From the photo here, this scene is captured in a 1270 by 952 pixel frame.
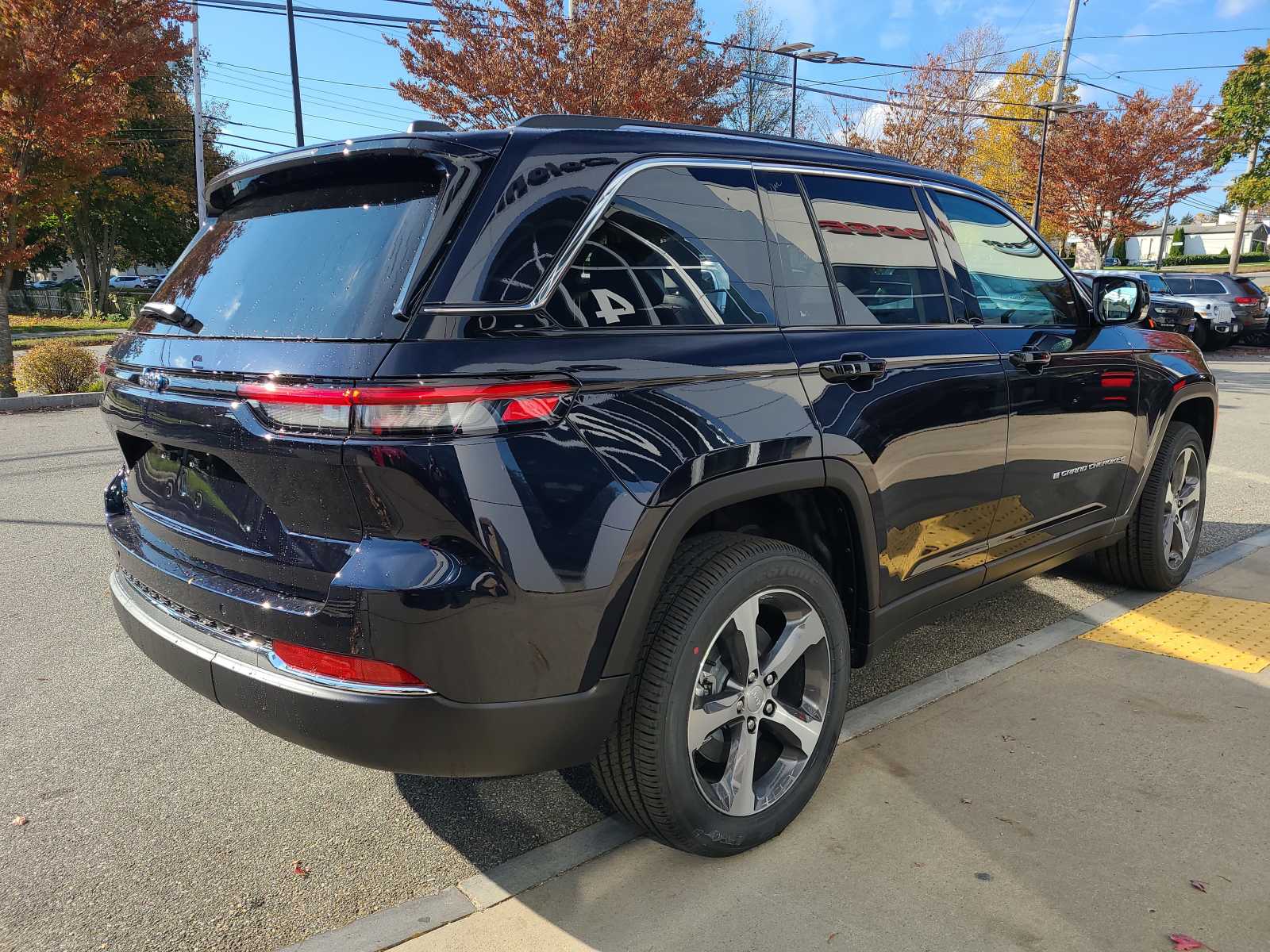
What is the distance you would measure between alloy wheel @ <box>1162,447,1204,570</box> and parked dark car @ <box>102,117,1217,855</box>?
Answer: 2.02 m

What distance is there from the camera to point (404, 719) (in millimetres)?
1990

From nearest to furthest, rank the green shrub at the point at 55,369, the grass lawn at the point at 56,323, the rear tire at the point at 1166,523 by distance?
the rear tire at the point at 1166,523
the green shrub at the point at 55,369
the grass lawn at the point at 56,323

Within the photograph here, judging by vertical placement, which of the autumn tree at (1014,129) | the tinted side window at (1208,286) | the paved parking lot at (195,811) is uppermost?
the autumn tree at (1014,129)

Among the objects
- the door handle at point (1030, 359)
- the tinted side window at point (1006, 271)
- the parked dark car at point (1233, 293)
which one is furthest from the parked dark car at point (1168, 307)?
the door handle at point (1030, 359)

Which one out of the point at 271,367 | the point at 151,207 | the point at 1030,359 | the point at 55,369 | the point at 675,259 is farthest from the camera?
the point at 151,207

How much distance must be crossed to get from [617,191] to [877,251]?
1126mm

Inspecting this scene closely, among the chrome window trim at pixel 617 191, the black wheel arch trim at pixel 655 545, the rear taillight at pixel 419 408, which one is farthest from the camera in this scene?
the black wheel arch trim at pixel 655 545

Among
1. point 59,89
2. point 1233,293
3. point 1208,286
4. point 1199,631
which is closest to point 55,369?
point 59,89

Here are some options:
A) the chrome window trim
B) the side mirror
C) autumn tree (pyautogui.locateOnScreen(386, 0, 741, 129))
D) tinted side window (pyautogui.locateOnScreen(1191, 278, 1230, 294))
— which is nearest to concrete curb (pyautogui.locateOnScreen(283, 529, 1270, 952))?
the chrome window trim

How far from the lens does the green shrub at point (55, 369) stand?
40.2ft

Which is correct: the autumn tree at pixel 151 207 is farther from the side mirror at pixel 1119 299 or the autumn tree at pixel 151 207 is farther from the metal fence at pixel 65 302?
the side mirror at pixel 1119 299

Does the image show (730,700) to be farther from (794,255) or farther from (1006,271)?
(1006,271)

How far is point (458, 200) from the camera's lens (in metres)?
2.07

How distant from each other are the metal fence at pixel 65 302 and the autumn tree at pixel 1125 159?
33.8 m
